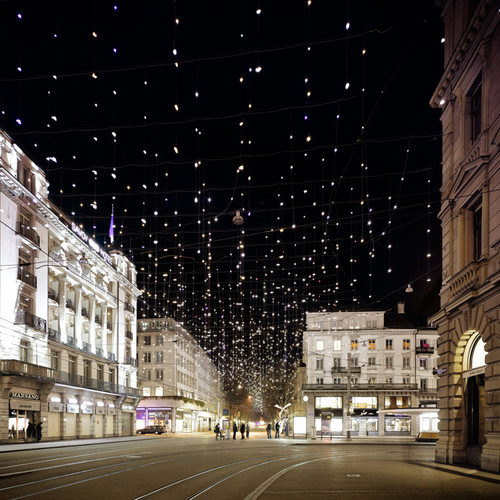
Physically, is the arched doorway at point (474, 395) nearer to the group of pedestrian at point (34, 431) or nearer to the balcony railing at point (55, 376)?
the balcony railing at point (55, 376)

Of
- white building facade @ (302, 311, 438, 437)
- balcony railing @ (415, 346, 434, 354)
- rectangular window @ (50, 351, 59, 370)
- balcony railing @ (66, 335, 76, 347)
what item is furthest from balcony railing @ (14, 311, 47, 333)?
balcony railing @ (415, 346, 434, 354)

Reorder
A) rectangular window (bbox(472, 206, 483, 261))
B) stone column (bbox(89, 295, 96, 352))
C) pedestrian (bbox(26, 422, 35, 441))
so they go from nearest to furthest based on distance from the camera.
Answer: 1. rectangular window (bbox(472, 206, 483, 261))
2. pedestrian (bbox(26, 422, 35, 441))
3. stone column (bbox(89, 295, 96, 352))

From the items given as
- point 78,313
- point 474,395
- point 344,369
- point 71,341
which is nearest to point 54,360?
point 71,341

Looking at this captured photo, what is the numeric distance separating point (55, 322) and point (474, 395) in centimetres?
3477

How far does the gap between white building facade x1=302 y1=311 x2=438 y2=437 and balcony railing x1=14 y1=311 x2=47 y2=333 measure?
3625 cm

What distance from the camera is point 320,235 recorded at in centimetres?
3294

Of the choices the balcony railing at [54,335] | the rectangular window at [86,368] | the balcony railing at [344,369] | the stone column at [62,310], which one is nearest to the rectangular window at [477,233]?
the balcony railing at [54,335]

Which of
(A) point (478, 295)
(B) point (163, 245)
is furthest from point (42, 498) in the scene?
(B) point (163, 245)

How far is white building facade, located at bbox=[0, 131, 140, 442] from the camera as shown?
128ft

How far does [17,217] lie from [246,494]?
32.0 meters

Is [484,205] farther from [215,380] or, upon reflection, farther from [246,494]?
[215,380]

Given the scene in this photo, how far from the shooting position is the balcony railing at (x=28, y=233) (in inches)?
1585

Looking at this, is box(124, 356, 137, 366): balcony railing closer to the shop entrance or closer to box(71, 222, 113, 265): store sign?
box(71, 222, 113, 265): store sign

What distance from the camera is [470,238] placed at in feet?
69.9
